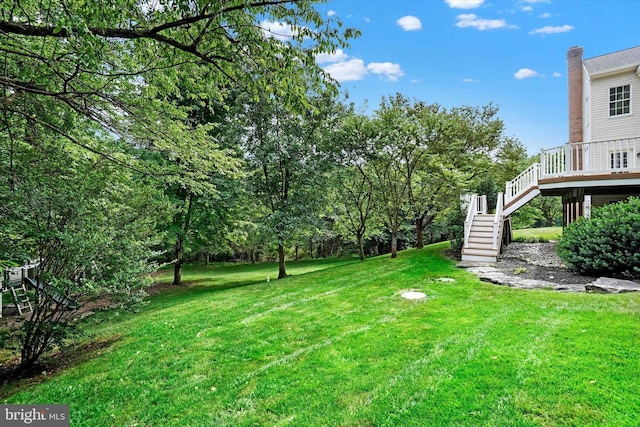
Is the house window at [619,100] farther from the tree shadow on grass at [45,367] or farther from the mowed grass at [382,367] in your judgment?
the tree shadow on grass at [45,367]

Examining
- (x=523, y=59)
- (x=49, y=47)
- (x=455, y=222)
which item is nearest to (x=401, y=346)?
(x=49, y=47)

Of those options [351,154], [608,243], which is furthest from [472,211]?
[351,154]

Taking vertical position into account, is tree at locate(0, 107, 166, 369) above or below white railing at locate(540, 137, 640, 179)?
below

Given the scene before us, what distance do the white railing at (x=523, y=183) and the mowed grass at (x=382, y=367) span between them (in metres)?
5.65

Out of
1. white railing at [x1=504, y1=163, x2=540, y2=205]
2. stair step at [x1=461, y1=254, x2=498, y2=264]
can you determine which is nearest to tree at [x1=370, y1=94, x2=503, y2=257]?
white railing at [x1=504, y1=163, x2=540, y2=205]

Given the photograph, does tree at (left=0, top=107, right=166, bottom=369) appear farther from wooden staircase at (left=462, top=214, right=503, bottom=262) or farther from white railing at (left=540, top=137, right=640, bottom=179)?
white railing at (left=540, top=137, right=640, bottom=179)

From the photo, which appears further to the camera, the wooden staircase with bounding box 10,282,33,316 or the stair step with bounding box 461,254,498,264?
the stair step with bounding box 461,254,498,264

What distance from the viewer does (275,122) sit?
1138 centimetres

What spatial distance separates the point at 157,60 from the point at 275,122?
301 inches

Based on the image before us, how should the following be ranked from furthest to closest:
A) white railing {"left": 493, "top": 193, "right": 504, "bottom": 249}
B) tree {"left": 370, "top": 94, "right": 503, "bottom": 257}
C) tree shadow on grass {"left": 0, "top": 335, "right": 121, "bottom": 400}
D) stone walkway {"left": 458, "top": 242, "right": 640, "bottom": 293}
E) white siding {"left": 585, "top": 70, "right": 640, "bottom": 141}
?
white siding {"left": 585, "top": 70, "right": 640, "bottom": 141}
tree {"left": 370, "top": 94, "right": 503, "bottom": 257}
white railing {"left": 493, "top": 193, "right": 504, "bottom": 249}
stone walkway {"left": 458, "top": 242, "right": 640, "bottom": 293}
tree shadow on grass {"left": 0, "top": 335, "right": 121, "bottom": 400}

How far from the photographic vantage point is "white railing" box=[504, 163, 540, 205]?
977 cm

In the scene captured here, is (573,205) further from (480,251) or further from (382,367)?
(382,367)

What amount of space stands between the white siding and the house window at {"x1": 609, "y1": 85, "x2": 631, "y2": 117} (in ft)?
0.34

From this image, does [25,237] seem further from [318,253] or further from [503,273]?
[318,253]
